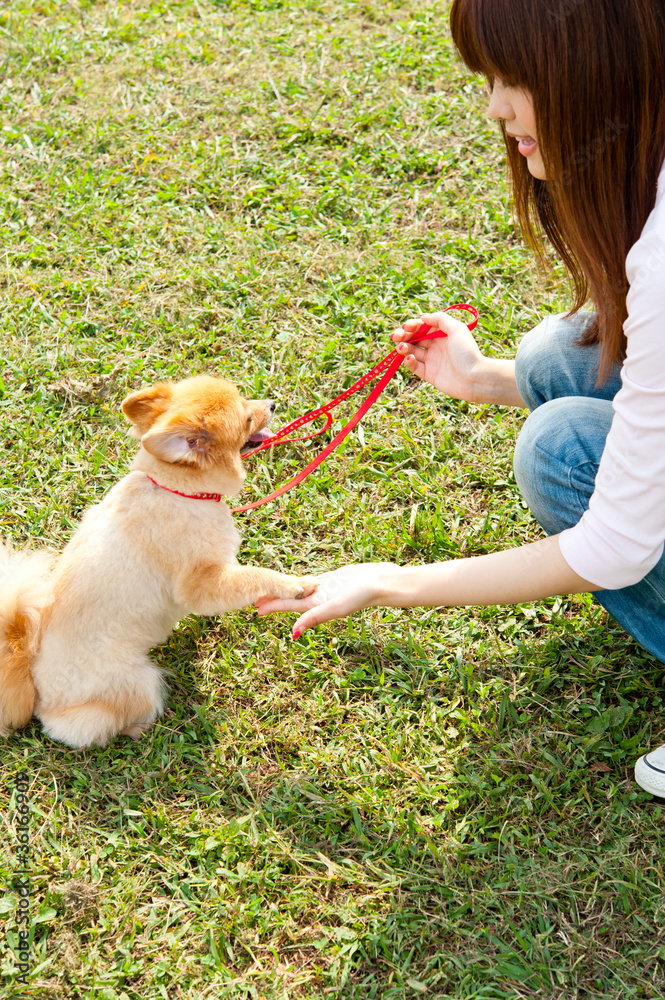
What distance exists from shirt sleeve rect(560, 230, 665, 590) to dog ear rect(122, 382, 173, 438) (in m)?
1.40

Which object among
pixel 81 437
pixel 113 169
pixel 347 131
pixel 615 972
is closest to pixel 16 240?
pixel 113 169

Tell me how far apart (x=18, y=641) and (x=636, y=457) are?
191cm

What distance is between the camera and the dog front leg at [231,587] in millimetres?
2541

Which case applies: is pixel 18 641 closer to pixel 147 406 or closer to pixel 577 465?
pixel 147 406

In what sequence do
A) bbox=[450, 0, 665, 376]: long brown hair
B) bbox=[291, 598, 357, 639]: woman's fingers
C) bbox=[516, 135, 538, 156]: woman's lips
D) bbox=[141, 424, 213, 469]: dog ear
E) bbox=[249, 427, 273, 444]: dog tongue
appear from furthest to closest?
bbox=[249, 427, 273, 444]: dog tongue, bbox=[141, 424, 213, 469]: dog ear, bbox=[291, 598, 357, 639]: woman's fingers, bbox=[516, 135, 538, 156]: woman's lips, bbox=[450, 0, 665, 376]: long brown hair

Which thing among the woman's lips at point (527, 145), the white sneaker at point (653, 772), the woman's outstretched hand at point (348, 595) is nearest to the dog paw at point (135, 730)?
the woman's outstretched hand at point (348, 595)

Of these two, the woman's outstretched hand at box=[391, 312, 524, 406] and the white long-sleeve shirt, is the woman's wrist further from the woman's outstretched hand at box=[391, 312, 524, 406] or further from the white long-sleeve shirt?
the white long-sleeve shirt

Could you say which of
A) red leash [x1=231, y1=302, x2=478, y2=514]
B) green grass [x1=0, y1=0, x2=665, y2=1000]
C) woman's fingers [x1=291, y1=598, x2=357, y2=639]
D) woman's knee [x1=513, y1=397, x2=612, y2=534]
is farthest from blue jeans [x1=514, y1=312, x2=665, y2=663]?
woman's fingers [x1=291, y1=598, x2=357, y2=639]

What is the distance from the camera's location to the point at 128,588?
253cm

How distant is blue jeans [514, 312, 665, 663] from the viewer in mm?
2240

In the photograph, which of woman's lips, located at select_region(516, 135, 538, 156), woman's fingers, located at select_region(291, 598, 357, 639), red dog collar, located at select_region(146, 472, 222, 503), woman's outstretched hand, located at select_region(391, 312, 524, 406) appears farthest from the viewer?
woman's outstretched hand, located at select_region(391, 312, 524, 406)

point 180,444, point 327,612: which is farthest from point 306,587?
point 180,444

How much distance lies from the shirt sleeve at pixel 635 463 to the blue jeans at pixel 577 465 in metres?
0.28

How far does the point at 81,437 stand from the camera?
3.49m
